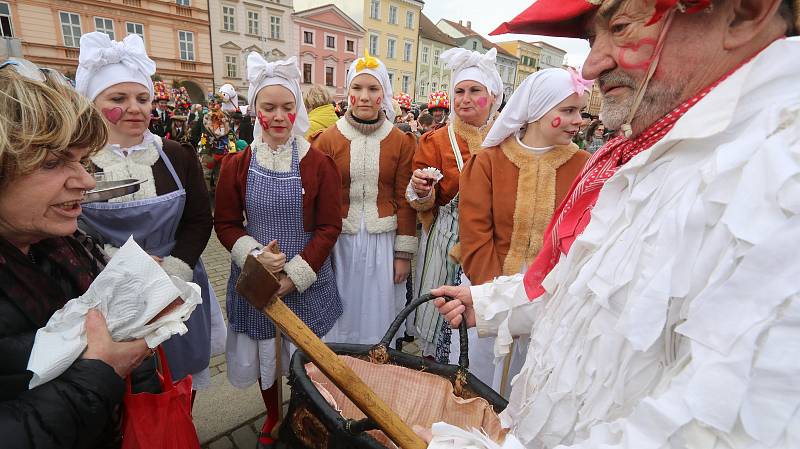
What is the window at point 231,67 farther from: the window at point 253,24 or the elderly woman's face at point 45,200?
the elderly woman's face at point 45,200

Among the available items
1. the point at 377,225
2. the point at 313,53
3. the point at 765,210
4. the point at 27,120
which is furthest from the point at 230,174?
the point at 313,53

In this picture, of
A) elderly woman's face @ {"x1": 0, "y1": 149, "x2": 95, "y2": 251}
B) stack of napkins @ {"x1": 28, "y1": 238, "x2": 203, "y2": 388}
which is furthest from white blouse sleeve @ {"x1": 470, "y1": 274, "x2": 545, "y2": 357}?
elderly woman's face @ {"x1": 0, "y1": 149, "x2": 95, "y2": 251}

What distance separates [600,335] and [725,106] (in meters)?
0.54

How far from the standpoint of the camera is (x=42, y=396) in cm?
104

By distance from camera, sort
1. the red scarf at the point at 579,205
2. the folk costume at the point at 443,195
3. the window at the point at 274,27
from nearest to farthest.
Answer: the red scarf at the point at 579,205 < the folk costume at the point at 443,195 < the window at the point at 274,27

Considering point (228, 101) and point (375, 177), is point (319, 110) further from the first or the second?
point (228, 101)

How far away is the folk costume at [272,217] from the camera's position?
2447 millimetres

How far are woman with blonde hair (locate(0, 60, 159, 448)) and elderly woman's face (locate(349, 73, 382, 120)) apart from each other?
2.01m

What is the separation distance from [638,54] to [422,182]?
1.89 meters

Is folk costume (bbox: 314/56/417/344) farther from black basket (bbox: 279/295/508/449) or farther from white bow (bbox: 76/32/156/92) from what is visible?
black basket (bbox: 279/295/508/449)

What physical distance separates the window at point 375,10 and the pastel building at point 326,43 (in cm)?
305

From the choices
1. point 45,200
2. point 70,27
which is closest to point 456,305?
point 45,200

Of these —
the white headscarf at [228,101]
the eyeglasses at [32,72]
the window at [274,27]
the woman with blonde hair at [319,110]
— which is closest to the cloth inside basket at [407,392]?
the eyeglasses at [32,72]

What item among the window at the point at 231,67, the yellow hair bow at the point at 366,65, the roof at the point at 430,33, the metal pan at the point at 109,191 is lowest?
the metal pan at the point at 109,191
